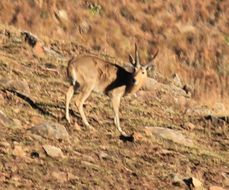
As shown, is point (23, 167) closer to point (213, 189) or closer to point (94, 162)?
point (94, 162)

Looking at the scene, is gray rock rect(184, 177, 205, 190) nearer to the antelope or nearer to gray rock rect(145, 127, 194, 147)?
the antelope

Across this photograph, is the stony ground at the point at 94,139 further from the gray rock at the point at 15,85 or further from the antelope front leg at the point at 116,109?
the antelope front leg at the point at 116,109

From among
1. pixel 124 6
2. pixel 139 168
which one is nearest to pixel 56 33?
pixel 124 6

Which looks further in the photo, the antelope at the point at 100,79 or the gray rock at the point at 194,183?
the antelope at the point at 100,79

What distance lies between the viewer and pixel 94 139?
15.0 meters

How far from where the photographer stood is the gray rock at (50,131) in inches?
559

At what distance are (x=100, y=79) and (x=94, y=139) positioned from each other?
2.53 metres

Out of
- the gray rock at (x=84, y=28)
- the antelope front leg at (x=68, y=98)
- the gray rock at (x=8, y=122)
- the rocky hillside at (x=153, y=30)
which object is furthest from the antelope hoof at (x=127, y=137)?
the gray rock at (x=84, y=28)

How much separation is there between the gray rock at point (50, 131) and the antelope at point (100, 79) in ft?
4.30

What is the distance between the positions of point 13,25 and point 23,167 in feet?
45.7

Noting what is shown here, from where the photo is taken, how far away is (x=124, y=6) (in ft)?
98.6

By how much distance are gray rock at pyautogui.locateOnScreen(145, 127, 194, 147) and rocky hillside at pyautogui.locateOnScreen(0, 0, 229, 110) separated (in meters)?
6.53

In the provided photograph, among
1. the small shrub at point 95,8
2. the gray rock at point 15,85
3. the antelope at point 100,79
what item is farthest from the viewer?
the small shrub at point 95,8

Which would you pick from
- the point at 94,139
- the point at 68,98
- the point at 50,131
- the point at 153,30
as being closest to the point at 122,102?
the point at 68,98
